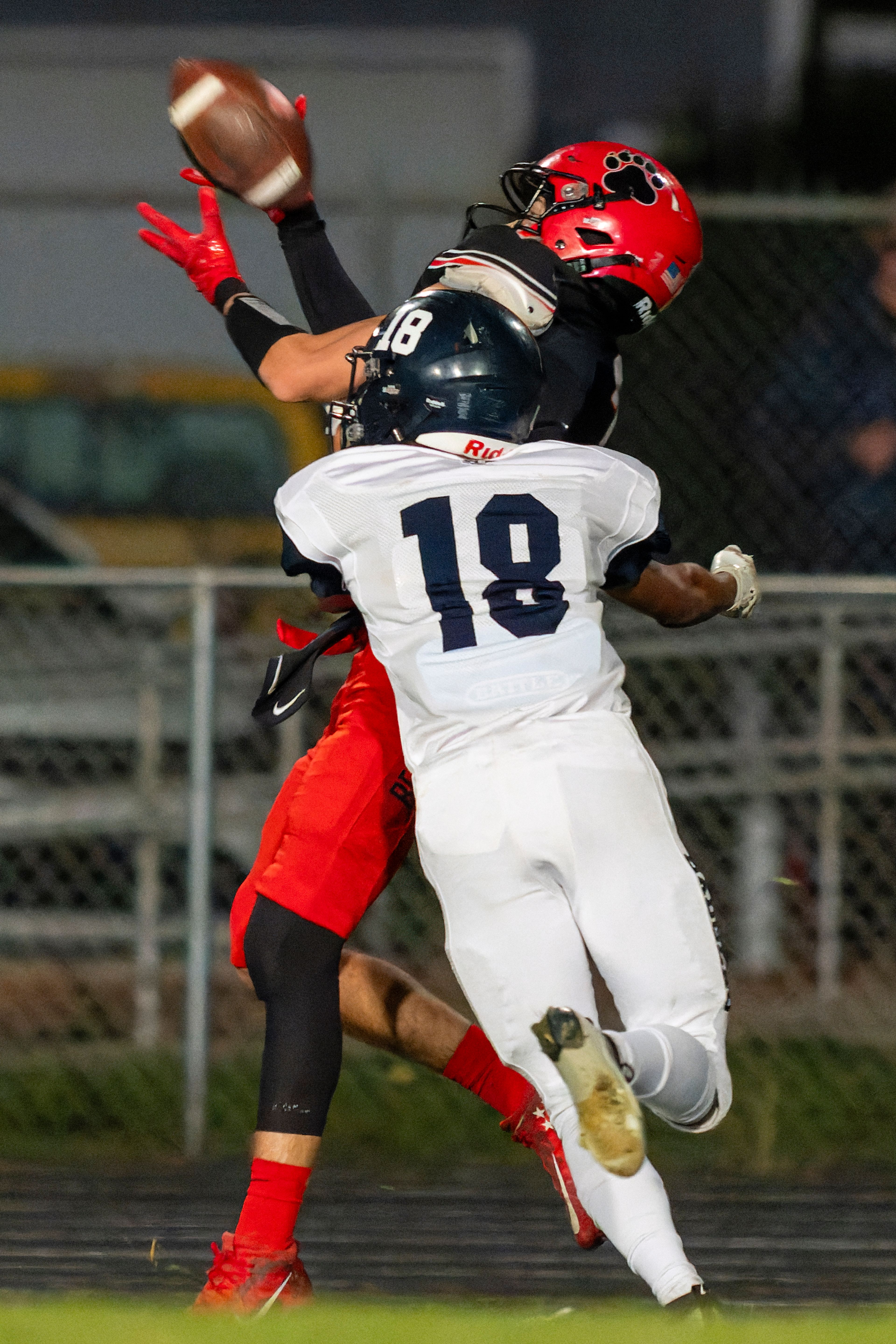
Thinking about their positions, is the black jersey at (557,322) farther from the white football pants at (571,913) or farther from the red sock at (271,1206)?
the red sock at (271,1206)

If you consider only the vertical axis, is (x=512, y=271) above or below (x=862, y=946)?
above

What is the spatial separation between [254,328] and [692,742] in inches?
125

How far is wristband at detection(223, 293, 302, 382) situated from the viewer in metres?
3.68

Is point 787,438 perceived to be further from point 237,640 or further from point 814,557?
point 237,640

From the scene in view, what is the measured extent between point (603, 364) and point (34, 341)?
17.7 ft

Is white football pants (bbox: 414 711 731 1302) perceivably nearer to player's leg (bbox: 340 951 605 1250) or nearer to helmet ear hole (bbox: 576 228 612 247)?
player's leg (bbox: 340 951 605 1250)

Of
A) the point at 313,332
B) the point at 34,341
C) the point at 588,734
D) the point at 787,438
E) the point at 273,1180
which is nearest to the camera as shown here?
the point at 588,734

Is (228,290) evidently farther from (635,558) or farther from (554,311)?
(635,558)

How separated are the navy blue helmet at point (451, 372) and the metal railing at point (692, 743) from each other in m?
2.53

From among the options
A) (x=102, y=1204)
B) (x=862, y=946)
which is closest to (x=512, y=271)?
(x=102, y=1204)

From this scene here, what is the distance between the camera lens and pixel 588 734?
3068mm

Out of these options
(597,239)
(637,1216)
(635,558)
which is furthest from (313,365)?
(637,1216)

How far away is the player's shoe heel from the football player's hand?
3.68 feet

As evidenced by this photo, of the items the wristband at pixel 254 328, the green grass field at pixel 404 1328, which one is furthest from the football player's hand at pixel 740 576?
the green grass field at pixel 404 1328
